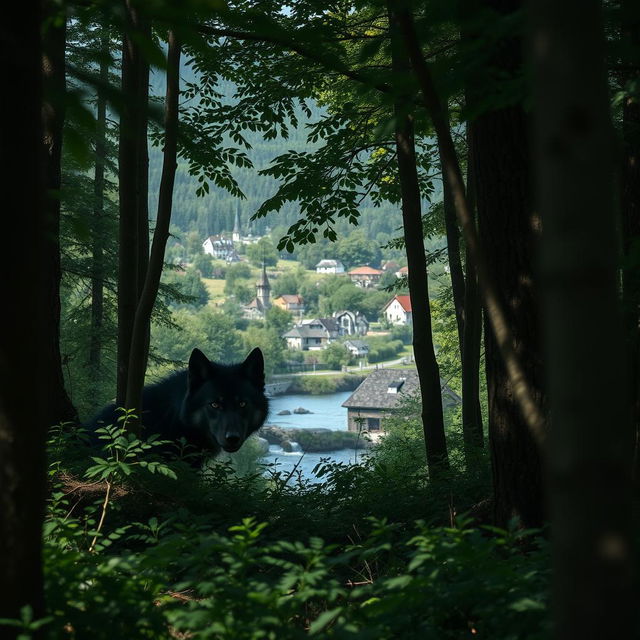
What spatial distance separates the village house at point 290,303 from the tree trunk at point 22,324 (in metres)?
166

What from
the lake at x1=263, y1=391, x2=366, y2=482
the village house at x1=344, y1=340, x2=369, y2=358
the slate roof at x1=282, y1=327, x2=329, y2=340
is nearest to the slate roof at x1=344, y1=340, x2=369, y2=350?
the village house at x1=344, y1=340, x2=369, y2=358

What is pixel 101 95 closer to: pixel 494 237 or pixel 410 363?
pixel 494 237

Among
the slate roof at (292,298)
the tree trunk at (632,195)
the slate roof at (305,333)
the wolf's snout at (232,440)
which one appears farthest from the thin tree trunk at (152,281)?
the slate roof at (292,298)

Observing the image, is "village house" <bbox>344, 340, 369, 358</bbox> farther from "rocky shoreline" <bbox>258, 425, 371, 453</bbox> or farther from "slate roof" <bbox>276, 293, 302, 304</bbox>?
"rocky shoreline" <bbox>258, 425, 371, 453</bbox>

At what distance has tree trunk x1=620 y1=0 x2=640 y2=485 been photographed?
4.50 m

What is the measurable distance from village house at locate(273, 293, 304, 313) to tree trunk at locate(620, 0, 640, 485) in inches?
6365

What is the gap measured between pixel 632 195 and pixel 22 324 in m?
5.85

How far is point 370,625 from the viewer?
10.5ft

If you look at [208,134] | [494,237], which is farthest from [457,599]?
[208,134]

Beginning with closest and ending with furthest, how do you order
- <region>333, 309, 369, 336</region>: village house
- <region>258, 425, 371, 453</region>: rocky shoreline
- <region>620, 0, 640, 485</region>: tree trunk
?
<region>620, 0, 640, 485</region>: tree trunk, <region>258, 425, 371, 453</region>: rocky shoreline, <region>333, 309, 369, 336</region>: village house

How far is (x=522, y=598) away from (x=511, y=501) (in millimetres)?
2584

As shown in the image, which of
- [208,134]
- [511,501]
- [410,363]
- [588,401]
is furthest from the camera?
[410,363]

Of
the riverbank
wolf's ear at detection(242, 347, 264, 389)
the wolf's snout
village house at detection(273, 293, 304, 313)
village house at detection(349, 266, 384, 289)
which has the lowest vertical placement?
the riverbank

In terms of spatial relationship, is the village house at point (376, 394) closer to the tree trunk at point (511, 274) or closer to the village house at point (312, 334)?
the tree trunk at point (511, 274)
